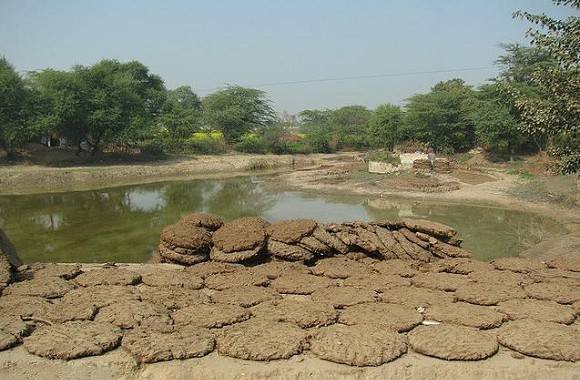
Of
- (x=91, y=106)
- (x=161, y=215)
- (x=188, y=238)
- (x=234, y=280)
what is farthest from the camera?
(x=91, y=106)

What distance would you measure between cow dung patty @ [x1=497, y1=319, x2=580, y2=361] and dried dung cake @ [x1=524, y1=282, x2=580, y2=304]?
3.07ft

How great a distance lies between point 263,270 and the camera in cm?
746

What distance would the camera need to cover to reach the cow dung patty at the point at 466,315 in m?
5.44

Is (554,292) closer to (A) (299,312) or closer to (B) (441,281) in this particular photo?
(B) (441,281)

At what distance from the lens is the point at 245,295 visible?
20.9ft

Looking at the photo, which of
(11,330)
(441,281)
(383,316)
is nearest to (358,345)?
(383,316)

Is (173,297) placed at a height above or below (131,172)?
above

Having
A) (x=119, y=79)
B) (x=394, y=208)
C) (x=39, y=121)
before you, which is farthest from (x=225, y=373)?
(x=119, y=79)

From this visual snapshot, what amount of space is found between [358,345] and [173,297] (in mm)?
2549

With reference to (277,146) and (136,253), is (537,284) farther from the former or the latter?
(277,146)

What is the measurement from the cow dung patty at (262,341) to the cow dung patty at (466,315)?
1.60 meters

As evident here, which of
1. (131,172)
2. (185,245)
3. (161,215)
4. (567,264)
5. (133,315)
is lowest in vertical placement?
(161,215)

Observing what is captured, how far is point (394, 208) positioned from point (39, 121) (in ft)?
65.5

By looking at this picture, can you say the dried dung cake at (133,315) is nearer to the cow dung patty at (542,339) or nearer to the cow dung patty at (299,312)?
the cow dung patty at (299,312)
